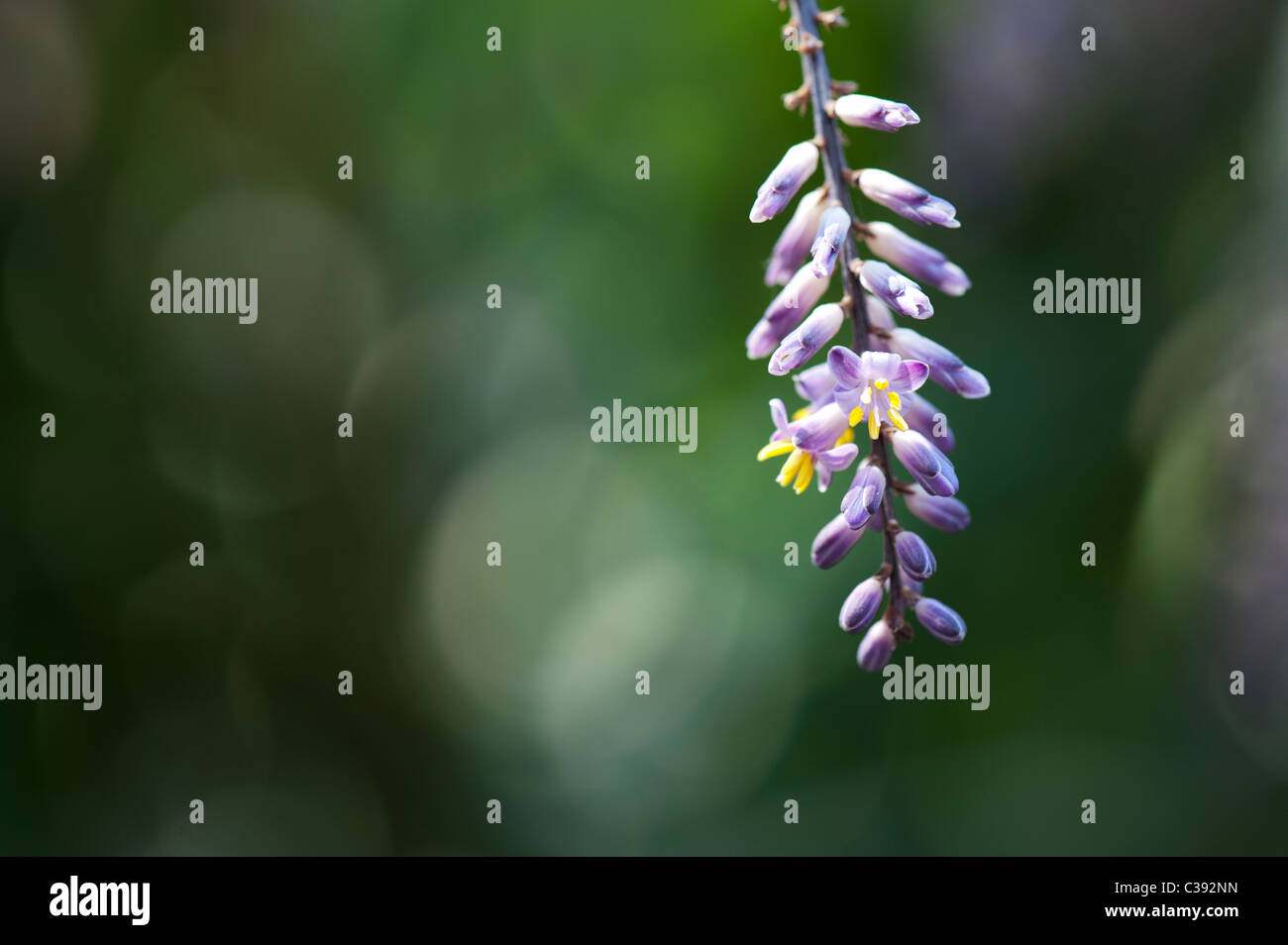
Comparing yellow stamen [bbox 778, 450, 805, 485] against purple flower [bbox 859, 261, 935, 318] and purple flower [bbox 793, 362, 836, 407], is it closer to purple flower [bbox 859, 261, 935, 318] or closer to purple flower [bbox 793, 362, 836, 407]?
purple flower [bbox 793, 362, 836, 407]

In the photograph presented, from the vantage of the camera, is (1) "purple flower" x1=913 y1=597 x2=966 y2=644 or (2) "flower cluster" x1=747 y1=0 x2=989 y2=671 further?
(1) "purple flower" x1=913 y1=597 x2=966 y2=644

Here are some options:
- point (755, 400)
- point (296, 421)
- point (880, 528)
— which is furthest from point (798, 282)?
point (296, 421)

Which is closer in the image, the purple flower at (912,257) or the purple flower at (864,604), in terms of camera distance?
the purple flower at (864,604)

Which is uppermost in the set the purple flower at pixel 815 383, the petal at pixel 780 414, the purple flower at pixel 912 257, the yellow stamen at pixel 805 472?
the purple flower at pixel 912 257

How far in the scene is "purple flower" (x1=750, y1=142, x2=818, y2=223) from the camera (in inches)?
91.1

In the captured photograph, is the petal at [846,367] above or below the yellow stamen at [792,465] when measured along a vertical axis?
above

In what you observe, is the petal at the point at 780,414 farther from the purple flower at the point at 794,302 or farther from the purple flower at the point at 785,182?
the purple flower at the point at 785,182

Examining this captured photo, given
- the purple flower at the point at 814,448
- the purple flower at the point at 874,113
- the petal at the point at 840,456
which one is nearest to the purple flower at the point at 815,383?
the purple flower at the point at 814,448

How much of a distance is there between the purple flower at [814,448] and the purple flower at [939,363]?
329 millimetres

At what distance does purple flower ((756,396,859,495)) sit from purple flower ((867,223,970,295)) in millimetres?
549

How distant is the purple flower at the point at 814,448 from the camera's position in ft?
7.23

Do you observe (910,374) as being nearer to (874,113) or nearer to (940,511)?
(940,511)


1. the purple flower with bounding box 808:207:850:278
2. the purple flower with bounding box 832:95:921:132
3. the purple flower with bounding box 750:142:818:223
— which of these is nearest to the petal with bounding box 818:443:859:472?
the purple flower with bounding box 808:207:850:278

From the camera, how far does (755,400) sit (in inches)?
201
